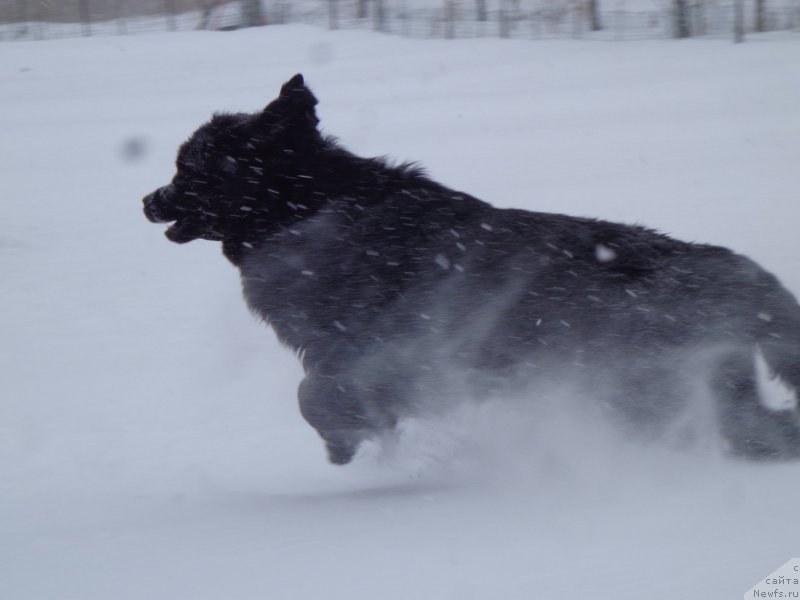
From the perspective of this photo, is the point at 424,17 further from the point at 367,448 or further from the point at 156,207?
the point at 367,448

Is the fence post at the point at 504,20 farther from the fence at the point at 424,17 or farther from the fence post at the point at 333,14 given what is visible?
the fence post at the point at 333,14

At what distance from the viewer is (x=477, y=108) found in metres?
12.0

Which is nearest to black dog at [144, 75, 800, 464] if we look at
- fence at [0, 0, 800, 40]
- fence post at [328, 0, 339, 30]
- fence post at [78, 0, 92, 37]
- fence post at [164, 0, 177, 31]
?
fence at [0, 0, 800, 40]

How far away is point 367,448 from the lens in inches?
190

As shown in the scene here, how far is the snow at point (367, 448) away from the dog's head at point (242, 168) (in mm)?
1237

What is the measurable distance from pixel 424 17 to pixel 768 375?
16.2 meters

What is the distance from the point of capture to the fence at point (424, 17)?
661 inches

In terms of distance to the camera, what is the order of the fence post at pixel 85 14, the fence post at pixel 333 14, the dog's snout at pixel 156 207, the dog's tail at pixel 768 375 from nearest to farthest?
1. the dog's tail at pixel 768 375
2. the dog's snout at pixel 156 207
3. the fence post at pixel 333 14
4. the fence post at pixel 85 14

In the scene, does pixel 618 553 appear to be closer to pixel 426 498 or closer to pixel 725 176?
pixel 426 498

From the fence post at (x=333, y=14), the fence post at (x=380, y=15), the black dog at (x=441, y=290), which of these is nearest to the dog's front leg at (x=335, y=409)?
the black dog at (x=441, y=290)

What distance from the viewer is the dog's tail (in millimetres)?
4121

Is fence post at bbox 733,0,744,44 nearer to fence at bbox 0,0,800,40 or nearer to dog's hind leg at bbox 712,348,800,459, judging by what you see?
fence at bbox 0,0,800,40

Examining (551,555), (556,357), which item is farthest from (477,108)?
(551,555)

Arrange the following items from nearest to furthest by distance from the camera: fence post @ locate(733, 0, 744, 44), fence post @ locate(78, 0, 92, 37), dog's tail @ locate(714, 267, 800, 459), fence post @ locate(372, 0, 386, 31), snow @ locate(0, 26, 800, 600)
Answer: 1. snow @ locate(0, 26, 800, 600)
2. dog's tail @ locate(714, 267, 800, 459)
3. fence post @ locate(733, 0, 744, 44)
4. fence post @ locate(372, 0, 386, 31)
5. fence post @ locate(78, 0, 92, 37)
